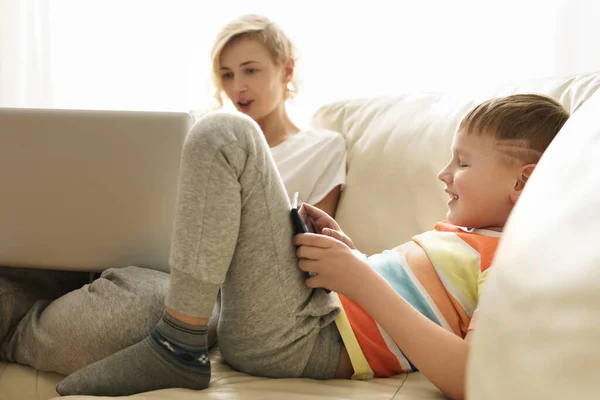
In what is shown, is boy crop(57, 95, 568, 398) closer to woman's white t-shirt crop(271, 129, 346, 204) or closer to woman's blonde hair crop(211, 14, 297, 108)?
woman's white t-shirt crop(271, 129, 346, 204)

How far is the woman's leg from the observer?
→ 35.2 inches

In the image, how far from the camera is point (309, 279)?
963 millimetres

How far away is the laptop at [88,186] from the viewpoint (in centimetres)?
115

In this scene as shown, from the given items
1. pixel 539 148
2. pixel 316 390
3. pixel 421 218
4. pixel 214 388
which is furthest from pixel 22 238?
pixel 539 148

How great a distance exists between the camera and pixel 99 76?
103 inches

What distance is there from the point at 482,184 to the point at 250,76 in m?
0.92

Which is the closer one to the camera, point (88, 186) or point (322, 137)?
point (88, 186)

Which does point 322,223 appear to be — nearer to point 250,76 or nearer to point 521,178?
point 521,178

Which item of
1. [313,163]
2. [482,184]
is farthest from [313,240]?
[313,163]

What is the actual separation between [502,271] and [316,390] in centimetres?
50

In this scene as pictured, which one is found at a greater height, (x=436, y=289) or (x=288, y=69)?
(x=288, y=69)

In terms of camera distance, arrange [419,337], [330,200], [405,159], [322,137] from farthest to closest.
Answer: [322,137] → [330,200] → [405,159] → [419,337]

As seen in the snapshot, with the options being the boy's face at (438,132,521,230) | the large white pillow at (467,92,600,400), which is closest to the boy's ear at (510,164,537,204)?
the boy's face at (438,132,521,230)

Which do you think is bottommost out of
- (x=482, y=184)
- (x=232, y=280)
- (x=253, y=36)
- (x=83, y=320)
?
(x=83, y=320)
